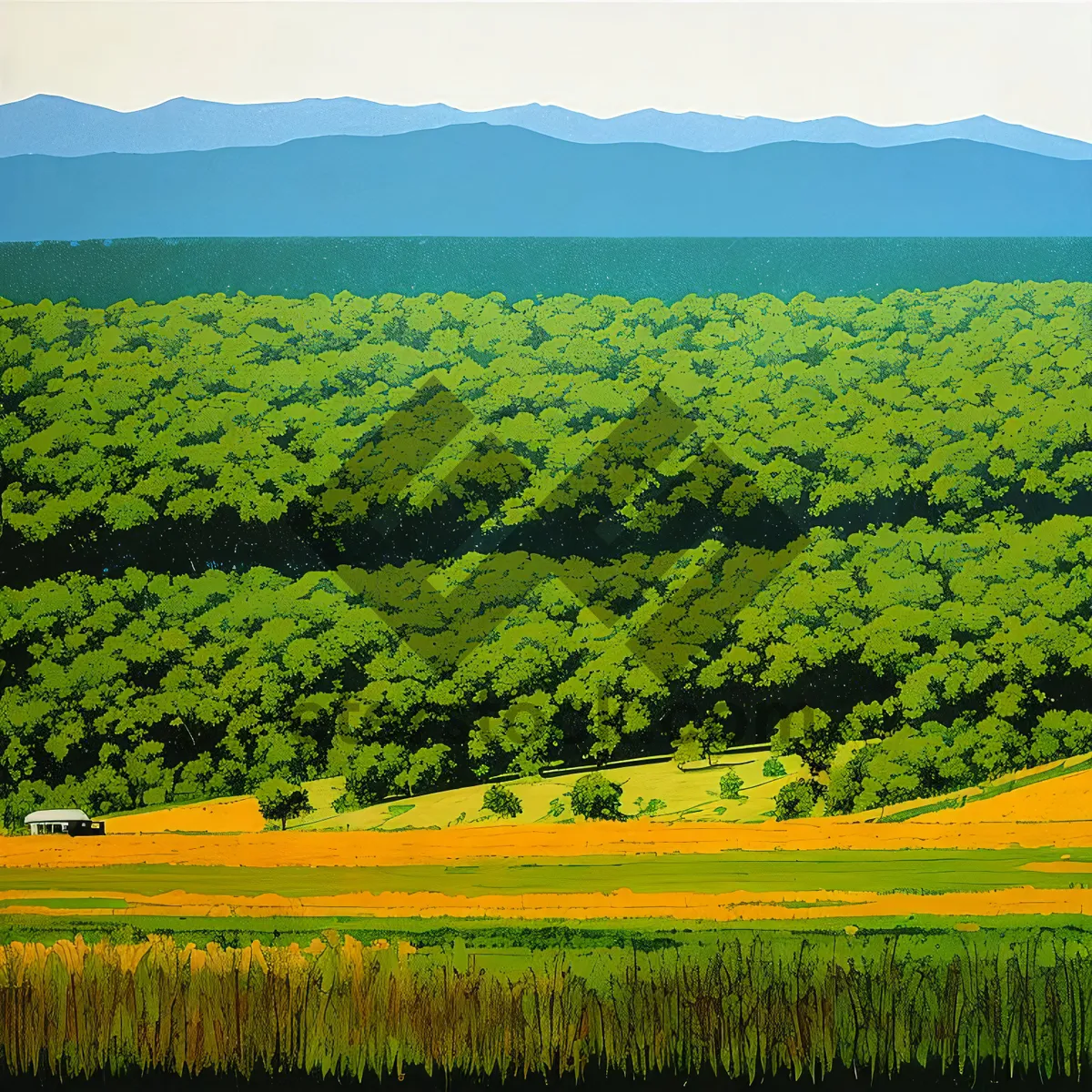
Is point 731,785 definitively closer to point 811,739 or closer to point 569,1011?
point 811,739

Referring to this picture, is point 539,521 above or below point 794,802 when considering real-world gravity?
above

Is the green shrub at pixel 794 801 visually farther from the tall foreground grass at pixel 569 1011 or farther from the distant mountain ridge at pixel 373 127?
the distant mountain ridge at pixel 373 127

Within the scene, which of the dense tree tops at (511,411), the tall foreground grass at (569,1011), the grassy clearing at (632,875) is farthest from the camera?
the dense tree tops at (511,411)

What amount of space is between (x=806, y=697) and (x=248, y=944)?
173cm

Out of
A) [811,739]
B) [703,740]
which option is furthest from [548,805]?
[811,739]

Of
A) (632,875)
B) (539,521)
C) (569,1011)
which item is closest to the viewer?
(569,1011)

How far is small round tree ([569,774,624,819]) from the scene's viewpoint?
3738 millimetres

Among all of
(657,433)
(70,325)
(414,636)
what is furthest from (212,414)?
(657,433)

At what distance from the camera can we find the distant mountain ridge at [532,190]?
3.87m

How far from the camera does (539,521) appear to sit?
383 centimetres

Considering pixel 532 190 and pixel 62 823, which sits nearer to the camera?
pixel 62 823

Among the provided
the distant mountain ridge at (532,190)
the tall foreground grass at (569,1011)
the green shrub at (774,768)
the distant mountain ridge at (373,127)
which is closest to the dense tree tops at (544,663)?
the green shrub at (774,768)

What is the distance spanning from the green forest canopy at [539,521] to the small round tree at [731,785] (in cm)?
14

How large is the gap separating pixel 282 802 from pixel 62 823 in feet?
2.16
